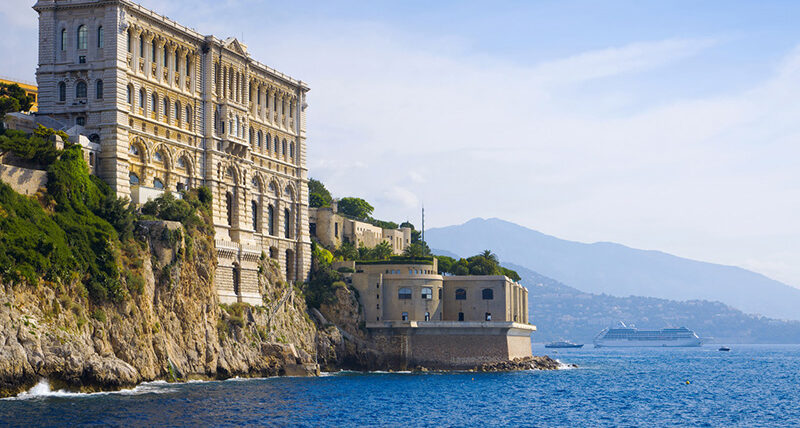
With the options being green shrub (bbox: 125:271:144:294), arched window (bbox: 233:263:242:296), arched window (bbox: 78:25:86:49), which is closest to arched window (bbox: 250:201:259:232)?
arched window (bbox: 233:263:242:296)

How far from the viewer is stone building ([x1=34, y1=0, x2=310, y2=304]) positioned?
3703 inches

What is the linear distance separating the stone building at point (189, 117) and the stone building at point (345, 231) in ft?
47.1

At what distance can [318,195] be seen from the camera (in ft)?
537

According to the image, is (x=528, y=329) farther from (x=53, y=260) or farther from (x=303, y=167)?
(x=53, y=260)

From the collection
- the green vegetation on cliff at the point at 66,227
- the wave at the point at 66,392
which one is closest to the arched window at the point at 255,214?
the green vegetation on cliff at the point at 66,227

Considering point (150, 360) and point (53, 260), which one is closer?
point (53, 260)

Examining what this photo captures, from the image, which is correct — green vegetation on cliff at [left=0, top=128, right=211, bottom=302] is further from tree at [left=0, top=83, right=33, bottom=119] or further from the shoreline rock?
the shoreline rock

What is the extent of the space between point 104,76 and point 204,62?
15.3 metres

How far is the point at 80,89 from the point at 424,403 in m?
42.1

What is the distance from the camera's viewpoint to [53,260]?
76000 mm

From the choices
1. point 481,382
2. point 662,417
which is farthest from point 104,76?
point 662,417

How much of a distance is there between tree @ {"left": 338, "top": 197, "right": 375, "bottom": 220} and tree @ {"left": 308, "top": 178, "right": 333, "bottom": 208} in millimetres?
2346

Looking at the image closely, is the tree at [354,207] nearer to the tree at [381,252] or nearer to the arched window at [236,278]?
the tree at [381,252]

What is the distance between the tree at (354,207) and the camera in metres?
172
